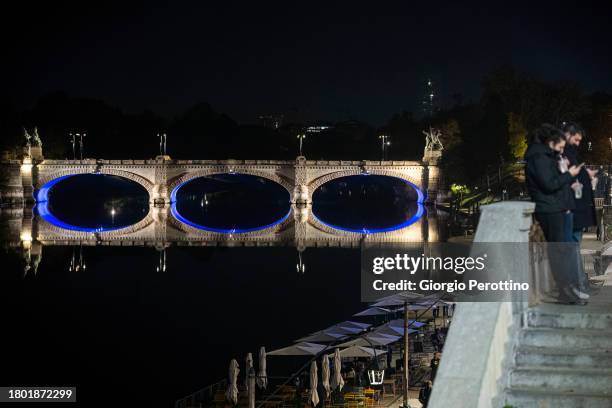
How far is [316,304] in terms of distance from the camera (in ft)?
129

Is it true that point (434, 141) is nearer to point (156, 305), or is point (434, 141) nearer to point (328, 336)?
point (156, 305)

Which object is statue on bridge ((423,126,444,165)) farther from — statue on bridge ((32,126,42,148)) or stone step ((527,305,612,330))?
stone step ((527,305,612,330))

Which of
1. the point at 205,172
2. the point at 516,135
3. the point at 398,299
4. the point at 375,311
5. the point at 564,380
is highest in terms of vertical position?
the point at 516,135

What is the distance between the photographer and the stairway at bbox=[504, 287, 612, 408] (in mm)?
8016

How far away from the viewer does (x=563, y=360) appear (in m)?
8.45

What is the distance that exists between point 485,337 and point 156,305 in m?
33.4

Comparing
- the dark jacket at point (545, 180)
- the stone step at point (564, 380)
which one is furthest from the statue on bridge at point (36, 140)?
the stone step at point (564, 380)

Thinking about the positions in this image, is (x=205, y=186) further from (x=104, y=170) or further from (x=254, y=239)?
(x=254, y=239)

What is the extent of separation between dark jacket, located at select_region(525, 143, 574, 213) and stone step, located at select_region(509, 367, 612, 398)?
2198mm

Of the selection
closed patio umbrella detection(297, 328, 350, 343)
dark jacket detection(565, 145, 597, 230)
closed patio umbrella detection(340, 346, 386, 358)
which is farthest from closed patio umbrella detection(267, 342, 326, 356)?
dark jacket detection(565, 145, 597, 230)

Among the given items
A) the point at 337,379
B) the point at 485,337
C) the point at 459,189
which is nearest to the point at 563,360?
the point at 485,337

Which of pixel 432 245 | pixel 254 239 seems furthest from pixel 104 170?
pixel 432 245

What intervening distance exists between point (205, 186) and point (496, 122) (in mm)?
68284

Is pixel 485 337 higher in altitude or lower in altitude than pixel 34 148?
lower
